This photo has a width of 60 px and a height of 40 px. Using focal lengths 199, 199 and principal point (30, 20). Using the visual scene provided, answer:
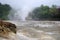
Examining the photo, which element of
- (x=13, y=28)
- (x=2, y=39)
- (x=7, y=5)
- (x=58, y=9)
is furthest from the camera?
(x=58, y=9)

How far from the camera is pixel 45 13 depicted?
32.8 meters

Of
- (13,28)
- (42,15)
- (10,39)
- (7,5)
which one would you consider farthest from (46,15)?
(10,39)

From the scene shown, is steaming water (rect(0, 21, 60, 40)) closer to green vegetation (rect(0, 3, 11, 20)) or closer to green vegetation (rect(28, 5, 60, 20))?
green vegetation (rect(0, 3, 11, 20))

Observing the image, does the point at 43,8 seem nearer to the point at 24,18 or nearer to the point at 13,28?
the point at 24,18

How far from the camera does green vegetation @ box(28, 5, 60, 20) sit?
103ft

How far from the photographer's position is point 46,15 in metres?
32.4

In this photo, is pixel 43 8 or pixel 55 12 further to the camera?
pixel 43 8

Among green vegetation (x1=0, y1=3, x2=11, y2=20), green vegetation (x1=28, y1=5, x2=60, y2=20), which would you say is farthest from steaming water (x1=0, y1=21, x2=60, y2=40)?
green vegetation (x1=28, y1=5, x2=60, y2=20)

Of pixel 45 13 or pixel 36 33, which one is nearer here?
pixel 36 33

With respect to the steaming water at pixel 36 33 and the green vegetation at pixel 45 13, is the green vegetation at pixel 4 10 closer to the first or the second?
the green vegetation at pixel 45 13

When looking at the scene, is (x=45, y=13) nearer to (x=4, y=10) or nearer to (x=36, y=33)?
(x=4, y=10)

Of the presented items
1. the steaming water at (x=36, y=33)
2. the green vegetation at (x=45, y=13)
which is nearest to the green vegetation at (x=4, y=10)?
the green vegetation at (x=45, y=13)

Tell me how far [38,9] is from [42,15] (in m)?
1.97

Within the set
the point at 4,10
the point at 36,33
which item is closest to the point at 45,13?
the point at 4,10
